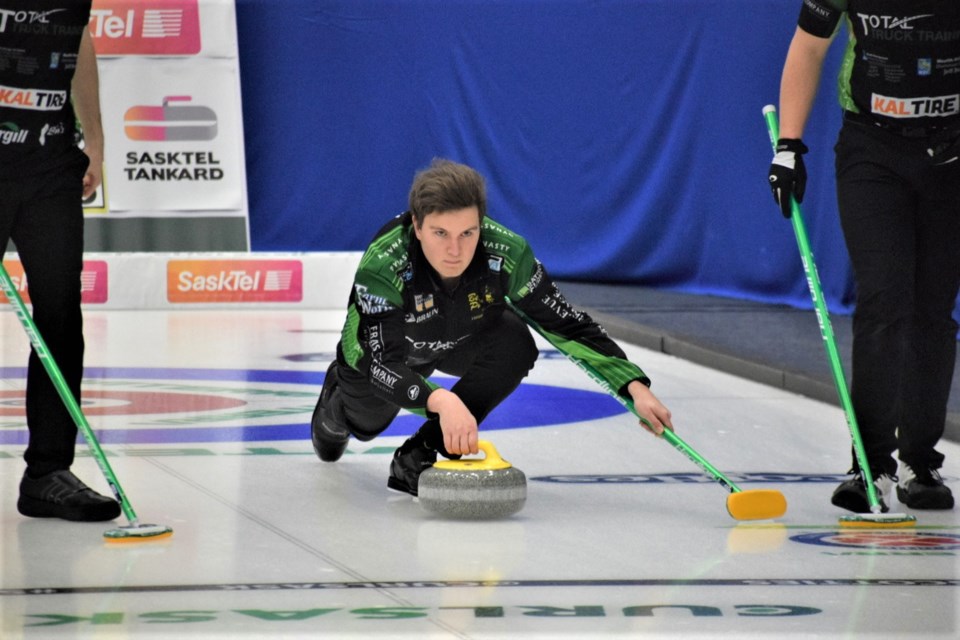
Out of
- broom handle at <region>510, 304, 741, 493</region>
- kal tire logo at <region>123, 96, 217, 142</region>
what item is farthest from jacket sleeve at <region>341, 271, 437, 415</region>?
kal tire logo at <region>123, 96, 217, 142</region>

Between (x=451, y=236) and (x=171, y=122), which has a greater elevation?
(x=171, y=122)

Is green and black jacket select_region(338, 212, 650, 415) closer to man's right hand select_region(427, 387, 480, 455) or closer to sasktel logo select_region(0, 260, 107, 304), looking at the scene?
man's right hand select_region(427, 387, 480, 455)

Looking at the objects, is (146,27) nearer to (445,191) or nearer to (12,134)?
(12,134)

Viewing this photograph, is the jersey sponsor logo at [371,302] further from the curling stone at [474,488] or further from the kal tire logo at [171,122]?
the kal tire logo at [171,122]

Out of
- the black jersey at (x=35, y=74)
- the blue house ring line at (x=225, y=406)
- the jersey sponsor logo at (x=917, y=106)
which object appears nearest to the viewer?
the black jersey at (x=35, y=74)

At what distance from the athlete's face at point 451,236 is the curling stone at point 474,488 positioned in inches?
17.6

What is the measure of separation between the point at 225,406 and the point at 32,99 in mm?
2260

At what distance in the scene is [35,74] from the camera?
3830mm

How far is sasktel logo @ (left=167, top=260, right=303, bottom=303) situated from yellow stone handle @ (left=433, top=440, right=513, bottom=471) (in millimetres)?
6428

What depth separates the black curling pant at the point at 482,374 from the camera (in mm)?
4363

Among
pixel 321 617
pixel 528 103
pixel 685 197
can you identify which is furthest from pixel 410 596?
pixel 528 103

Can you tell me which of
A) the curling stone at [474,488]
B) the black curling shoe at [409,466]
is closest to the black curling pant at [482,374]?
the black curling shoe at [409,466]

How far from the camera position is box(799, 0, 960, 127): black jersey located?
397cm

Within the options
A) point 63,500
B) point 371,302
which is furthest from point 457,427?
point 63,500
